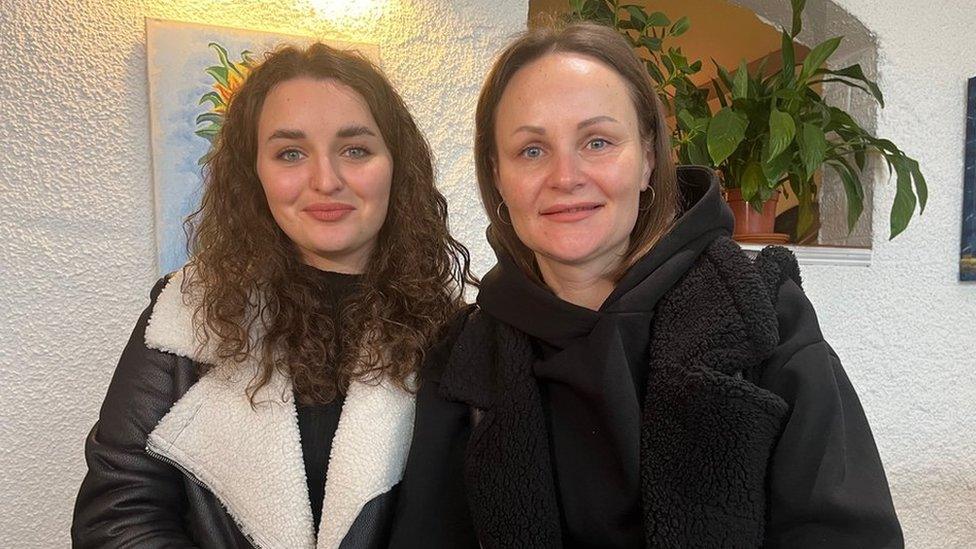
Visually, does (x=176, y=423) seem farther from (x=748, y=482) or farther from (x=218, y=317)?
(x=748, y=482)

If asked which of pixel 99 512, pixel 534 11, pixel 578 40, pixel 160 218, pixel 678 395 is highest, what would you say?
pixel 534 11

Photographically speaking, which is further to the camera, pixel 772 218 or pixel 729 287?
pixel 772 218

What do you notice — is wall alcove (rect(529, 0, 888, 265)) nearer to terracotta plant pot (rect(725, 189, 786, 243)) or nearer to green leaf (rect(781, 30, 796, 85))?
terracotta plant pot (rect(725, 189, 786, 243))

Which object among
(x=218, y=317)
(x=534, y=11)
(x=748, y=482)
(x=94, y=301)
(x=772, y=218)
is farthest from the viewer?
(x=534, y=11)

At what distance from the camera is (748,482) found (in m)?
0.81

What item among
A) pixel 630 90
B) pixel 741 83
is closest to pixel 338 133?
pixel 630 90

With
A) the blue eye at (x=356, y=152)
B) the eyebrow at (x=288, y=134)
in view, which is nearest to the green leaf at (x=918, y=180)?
the blue eye at (x=356, y=152)

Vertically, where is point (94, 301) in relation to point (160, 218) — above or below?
below

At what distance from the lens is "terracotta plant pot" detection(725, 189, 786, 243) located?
211 cm

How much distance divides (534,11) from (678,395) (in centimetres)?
298

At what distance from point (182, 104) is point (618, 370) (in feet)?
4.58

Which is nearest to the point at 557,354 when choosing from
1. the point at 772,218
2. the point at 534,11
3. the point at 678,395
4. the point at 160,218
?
the point at 678,395

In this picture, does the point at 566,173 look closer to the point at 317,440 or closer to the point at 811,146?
the point at 317,440

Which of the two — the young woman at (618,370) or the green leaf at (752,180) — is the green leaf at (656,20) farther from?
the young woman at (618,370)
